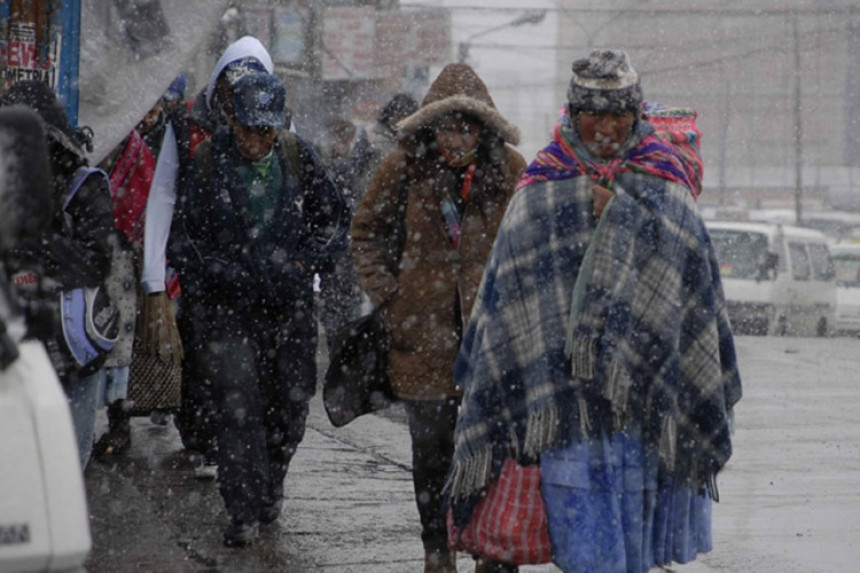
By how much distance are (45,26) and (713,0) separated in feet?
259

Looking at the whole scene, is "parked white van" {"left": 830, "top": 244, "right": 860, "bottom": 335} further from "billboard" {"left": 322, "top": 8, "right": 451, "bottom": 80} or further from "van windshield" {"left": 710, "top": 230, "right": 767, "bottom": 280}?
"billboard" {"left": 322, "top": 8, "right": 451, "bottom": 80}

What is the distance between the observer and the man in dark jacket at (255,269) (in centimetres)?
601

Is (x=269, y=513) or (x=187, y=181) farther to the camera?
(x=269, y=513)

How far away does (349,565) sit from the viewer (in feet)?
19.0

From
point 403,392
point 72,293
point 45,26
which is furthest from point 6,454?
point 45,26

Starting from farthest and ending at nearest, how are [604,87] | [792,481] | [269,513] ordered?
[792,481] → [269,513] → [604,87]

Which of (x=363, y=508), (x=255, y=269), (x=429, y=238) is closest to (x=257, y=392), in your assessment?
(x=255, y=269)

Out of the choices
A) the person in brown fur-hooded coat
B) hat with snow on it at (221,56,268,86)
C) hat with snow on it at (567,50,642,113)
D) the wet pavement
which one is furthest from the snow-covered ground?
hat with snow on it at (221,56,268,86)

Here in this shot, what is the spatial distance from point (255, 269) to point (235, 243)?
140 millimetres

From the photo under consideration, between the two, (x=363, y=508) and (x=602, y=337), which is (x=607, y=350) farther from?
(x=363, y=508)

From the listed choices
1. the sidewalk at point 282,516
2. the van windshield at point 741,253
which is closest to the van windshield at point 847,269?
the van windshield at point 741,253

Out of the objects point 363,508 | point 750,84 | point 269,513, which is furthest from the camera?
point 750,84

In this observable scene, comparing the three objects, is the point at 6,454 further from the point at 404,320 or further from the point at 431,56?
the point at 431,56

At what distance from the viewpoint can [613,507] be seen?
4305 millimetres
